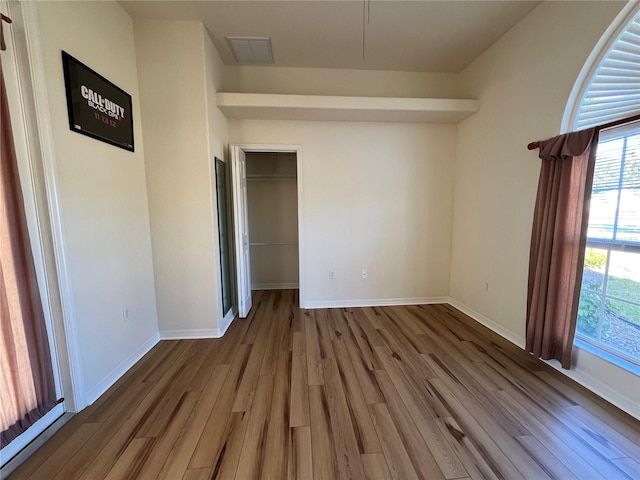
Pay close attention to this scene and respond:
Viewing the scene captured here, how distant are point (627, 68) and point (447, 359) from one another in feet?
8.44

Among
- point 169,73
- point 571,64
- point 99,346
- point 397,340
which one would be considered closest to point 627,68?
point 571,64

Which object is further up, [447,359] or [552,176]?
[552,176]

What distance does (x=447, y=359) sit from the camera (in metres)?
2.42

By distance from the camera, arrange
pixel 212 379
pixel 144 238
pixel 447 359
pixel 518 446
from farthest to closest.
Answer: pixel 144 238
pixel 447 359
pixel 212 379
pixel 518 446

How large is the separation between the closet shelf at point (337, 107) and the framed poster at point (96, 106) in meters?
0.98

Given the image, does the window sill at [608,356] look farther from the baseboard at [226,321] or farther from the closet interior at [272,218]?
the closet interior at [272,218]

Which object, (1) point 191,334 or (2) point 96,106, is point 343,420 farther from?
(2) point 96,106

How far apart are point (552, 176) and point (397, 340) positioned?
2.07m

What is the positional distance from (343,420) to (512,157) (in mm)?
2947

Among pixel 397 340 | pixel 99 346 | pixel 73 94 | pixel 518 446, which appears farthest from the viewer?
pixel 397 340

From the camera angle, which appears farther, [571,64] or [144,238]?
[144,238]

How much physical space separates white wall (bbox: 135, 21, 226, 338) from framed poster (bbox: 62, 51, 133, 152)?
0.29 meters

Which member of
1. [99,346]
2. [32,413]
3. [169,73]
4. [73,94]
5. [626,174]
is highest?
[169,73]

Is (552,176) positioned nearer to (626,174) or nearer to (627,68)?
(626,174)
